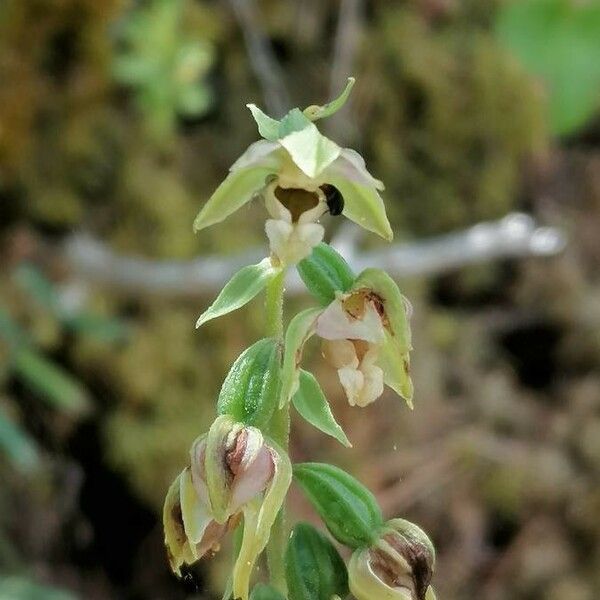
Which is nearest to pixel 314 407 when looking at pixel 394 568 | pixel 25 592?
pixel 394 568

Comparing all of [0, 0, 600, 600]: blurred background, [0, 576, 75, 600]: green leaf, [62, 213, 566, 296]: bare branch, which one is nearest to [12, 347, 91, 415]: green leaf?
[0, 0, 600, 600]: blurred background

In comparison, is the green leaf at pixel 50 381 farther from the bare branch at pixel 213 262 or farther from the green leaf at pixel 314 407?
the green leaf at pixel 314 407

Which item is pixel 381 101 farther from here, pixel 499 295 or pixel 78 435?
pixel 78 435

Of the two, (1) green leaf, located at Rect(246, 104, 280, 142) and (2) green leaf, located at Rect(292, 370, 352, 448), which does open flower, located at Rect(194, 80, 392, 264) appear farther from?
(2) green leaf, located at Rect(292, 370, 352, 448)

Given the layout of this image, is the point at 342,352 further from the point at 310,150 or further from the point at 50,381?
the point at 50,381

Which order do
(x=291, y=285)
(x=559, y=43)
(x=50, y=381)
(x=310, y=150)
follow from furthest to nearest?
(x=559, y=43)
(x=291, y=285)
(x=50, y=381)
(x=310, y=150)

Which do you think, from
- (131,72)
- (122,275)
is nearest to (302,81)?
(131,72)
